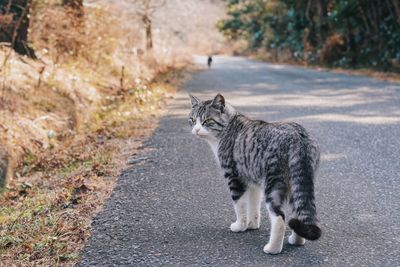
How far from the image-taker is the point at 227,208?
5.38 meters

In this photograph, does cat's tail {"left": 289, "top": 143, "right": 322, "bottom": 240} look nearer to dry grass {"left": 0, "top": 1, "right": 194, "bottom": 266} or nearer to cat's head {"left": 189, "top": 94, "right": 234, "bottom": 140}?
cat's head {"left": 189, "top": 94, "right": 234, "bottom": 140}

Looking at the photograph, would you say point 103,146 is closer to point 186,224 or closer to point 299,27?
point 186,224

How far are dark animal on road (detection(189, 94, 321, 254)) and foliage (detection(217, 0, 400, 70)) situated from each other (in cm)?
1751

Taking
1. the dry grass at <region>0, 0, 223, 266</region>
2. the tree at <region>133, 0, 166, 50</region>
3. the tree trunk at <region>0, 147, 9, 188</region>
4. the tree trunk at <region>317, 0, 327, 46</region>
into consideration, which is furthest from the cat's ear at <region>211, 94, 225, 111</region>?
the tree trunk at <region>317, 0, 327, 46</region>

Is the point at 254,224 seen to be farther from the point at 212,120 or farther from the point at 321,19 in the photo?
the point at 321,19

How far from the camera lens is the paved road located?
13.4 feet

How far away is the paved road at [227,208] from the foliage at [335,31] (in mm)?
13935

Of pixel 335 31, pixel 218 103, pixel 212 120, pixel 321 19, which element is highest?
pixel 321 19

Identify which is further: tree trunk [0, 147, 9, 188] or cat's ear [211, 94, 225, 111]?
tree trunk [0, 147, 9, 188]

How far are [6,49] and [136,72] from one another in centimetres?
608

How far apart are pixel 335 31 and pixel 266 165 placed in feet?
81.8

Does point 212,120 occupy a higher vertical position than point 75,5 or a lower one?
lower

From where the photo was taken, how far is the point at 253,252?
164 inches

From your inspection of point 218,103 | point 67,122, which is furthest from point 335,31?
point 218,103
